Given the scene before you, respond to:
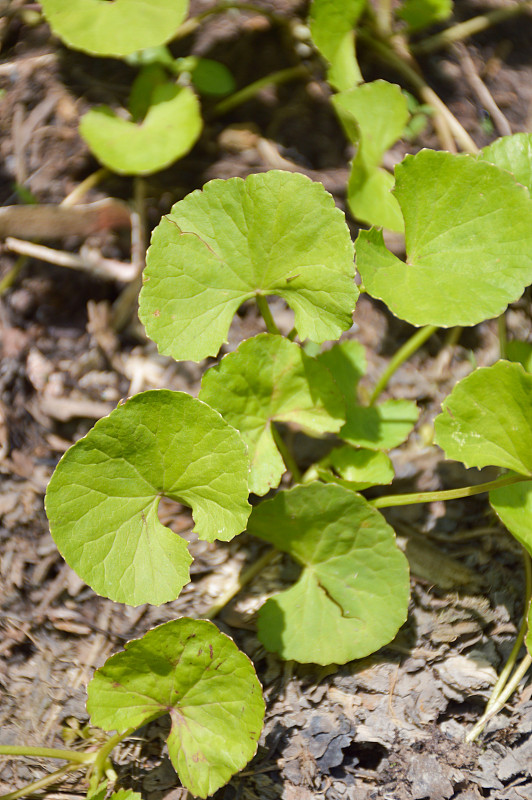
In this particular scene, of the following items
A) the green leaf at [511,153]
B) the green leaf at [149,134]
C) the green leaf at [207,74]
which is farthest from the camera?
the green leaf at [207,74]

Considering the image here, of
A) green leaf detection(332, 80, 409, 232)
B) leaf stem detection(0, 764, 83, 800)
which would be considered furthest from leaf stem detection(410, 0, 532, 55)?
leaf stem detection(0, 764, 83, 800)

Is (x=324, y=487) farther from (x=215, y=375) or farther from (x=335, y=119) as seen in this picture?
(x=335, y=119)

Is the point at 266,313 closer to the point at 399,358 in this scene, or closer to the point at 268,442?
the point at 268,442

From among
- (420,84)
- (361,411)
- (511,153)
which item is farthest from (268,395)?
(420,84)

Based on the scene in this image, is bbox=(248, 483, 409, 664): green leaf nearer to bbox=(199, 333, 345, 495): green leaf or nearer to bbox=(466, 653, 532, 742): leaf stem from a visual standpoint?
bbox=(199, 333, 345, 495): green leaf

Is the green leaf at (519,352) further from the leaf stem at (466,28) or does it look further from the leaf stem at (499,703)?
the leaf stem at (466,28)

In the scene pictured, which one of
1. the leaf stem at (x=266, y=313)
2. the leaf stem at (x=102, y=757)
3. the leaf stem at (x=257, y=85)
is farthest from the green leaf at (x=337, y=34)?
the leaf stem at (x=102, y=757)
